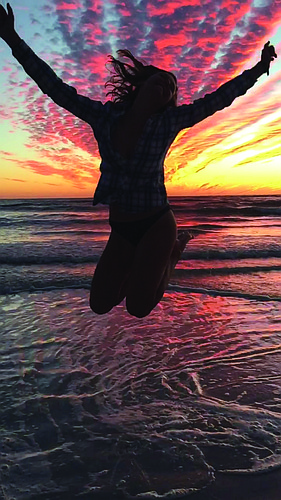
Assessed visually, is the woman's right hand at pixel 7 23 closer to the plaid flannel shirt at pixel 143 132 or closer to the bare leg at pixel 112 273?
the plaid flannel shirt at pixel 143 132

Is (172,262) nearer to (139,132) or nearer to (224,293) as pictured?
(139,132)

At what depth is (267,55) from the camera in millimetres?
3459

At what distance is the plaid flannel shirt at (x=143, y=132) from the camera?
11.2 feet

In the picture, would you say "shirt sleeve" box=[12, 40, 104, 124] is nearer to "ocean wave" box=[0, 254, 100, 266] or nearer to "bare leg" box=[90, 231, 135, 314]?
"bare leg" box=[90, 231, 135, 314]

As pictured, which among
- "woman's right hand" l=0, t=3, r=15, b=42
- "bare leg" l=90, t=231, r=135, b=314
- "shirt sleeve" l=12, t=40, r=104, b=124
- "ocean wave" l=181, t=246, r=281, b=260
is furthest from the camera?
"ocean wave" l=181, t=246, r=281, b=260

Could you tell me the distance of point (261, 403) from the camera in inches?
155

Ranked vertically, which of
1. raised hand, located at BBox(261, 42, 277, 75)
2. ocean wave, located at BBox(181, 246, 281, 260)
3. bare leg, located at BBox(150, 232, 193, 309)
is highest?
raised hand, located at BBox(261, 42, 277, 75)

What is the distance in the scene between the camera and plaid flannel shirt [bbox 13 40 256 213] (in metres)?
3.42

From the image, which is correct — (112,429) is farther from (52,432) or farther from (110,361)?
(110,361)

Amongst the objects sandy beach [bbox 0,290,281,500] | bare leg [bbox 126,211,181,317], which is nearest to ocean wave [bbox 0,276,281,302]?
sandy beach [bbox 0,290,281,500]

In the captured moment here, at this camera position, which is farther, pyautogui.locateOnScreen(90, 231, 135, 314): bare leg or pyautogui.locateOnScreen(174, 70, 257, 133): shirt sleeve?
pyautogui.locateOnScreen(90, 231, 135, 314): bare leg

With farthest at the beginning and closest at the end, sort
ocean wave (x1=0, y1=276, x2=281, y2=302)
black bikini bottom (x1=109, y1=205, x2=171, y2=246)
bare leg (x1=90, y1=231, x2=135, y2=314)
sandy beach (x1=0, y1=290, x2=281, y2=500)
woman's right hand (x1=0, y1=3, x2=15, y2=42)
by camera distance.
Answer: ocean wave (x1=0, y1=276, x2=281, y2=302) → bare leg (x1=90, y1=231, x2=135, y2=314) → black bikini bottom (x1=109, y1=205, x2=171, y2=246) → woman's right hand (x1=0, y1=3, x2=15, y2=42) → sandy beach (x1=0, y1=290, x2=281, y2=500)

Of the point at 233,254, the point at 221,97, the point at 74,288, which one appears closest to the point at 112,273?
the point at 221,97

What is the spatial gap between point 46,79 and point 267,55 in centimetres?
169
